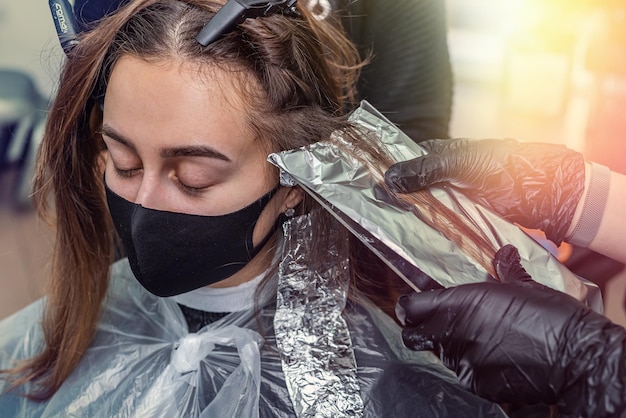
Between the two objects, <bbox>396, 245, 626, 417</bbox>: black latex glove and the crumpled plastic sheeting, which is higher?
<bbox>396, 245, 626, 417</bbox>: black latex glove

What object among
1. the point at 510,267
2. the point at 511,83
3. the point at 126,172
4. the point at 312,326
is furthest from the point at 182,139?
the point at 511,83

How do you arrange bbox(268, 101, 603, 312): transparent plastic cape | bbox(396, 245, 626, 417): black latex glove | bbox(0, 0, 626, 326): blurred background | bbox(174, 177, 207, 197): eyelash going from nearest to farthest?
1. bbox(396, 245, 626, 417): black latex glove
2. bbox(268, 101, 603, 312): transparent plastic cape
3. bbox(174, 177, 207, 197): eyelash
4. bbox(0, 0, 626, 326): blurred background

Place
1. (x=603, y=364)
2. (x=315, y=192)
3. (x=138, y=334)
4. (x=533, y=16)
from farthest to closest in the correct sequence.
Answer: (x=533, y=16)
(x=138, y=334)
(x=315, y=192)
(x=603, y=364)

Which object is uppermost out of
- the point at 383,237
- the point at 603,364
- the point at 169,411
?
the point at 383,237

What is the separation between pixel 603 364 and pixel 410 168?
411 mm

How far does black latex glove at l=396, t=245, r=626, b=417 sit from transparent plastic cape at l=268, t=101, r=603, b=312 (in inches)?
2.2

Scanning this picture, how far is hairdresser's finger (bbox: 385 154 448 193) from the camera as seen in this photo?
1050 millimetres

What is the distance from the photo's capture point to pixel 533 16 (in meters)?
2.36

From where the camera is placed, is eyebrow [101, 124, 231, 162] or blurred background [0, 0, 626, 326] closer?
eyebrow [101, 124, 231, 162]

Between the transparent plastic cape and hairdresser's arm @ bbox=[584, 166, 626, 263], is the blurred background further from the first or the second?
the transparent plastic cape

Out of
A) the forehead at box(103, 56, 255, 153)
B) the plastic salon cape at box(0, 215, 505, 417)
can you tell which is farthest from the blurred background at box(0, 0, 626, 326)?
the forehead at box(103, 56, 255, 153)

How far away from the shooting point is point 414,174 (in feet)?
3.45

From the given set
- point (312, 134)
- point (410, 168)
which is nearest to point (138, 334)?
point (312, 134)

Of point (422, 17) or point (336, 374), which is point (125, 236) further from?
point (422, 17)
